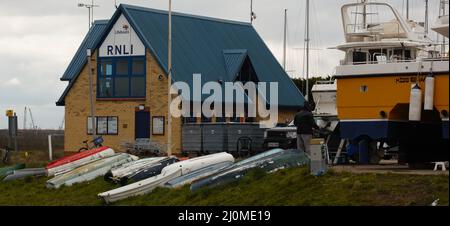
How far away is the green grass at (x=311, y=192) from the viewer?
1953cm

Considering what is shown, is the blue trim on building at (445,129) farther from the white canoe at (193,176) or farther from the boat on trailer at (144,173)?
the boat on trailer at (144,173)

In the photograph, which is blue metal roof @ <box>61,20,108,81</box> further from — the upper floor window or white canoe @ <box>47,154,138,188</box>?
white canoe @ <box>47,154,138,188</box>

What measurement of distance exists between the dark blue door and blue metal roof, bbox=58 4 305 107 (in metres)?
2.58

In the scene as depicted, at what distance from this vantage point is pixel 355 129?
2634 cm

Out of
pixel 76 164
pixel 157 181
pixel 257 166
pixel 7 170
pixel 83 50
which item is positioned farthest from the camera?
pixel 83 50

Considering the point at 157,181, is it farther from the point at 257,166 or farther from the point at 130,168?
the point at 257,166

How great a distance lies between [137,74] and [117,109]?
2036 millimetres

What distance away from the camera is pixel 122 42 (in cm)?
5166

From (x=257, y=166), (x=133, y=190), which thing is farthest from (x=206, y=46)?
(x=257, y=166)

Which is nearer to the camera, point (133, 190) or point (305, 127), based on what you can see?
point (133, 190)

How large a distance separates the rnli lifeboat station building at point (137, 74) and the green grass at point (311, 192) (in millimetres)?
24525

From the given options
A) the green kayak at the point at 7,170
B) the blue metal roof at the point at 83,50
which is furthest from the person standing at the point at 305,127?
the blue metal roof at the point at 83,50

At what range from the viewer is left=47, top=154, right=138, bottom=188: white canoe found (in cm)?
2891

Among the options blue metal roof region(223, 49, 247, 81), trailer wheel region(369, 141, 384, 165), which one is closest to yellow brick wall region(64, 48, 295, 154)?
blue metal roof region(223, 49, 247, 81)
